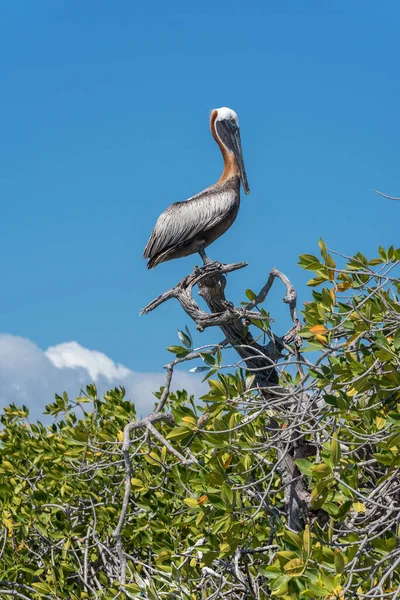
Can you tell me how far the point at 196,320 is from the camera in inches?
225

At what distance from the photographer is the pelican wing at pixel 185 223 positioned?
8078mm

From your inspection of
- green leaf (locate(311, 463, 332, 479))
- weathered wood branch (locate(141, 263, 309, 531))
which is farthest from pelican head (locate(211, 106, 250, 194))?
green leaf (locate(311, 463, 332, 479))

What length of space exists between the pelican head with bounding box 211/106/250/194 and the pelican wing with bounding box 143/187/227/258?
0.81 metres

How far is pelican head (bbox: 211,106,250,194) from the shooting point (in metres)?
8.98

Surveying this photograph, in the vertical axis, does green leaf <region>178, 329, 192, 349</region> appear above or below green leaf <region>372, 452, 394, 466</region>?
above

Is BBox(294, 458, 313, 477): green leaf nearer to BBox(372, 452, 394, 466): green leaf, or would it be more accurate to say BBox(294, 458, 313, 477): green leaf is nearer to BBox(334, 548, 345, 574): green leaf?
BBox(372, 452, 394, 466): green leaf

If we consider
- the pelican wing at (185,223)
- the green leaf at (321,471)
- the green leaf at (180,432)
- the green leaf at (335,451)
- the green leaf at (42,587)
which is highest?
the pelican wing at (185,223)

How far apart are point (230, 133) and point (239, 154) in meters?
0.27

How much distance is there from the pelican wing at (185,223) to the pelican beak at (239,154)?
2.19ft

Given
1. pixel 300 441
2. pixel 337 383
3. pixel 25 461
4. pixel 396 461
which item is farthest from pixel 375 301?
pixel 25 461

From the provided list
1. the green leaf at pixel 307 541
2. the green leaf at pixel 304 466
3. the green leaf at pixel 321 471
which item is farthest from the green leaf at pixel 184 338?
the green leaf at pixel 307 541

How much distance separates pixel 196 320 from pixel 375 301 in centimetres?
201

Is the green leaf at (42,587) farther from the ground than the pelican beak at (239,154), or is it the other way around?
the pelican beak at (239,154)

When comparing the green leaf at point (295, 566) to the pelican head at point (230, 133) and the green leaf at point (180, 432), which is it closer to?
the green leaf at point (180, 432)
